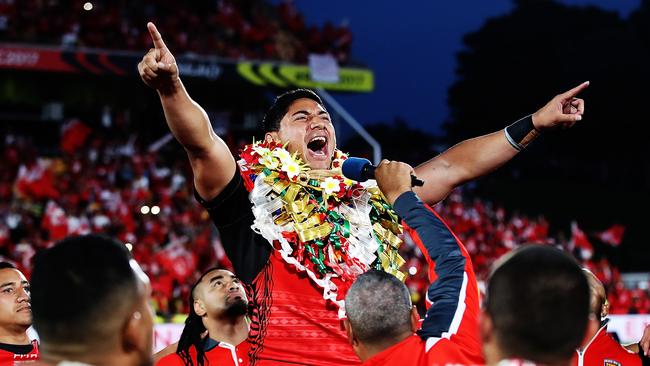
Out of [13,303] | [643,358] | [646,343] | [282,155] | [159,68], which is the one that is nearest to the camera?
[159,68]

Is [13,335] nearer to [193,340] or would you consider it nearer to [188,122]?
[193,340]

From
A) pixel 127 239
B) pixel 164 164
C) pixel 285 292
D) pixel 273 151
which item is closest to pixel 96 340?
pixel 285 292

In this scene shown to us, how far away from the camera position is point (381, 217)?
12.8 feet

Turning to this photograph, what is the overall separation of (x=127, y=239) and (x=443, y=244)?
37.4 ft

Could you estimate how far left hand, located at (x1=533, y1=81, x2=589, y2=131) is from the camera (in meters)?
3.76

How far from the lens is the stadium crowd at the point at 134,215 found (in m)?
12.9

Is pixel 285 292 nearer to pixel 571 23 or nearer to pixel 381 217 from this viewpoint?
pixel 381 217

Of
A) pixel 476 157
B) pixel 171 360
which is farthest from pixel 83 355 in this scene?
pixel 171 360

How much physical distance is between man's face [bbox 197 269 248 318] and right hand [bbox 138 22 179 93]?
2.64 m

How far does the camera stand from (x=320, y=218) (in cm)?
372

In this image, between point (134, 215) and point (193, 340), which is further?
point (134, 215)

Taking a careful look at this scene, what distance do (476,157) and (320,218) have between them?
767 mm

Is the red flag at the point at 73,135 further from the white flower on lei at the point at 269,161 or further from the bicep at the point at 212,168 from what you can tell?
the bicep at the point at 212,168

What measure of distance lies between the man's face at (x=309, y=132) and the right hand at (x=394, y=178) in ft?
3.95
